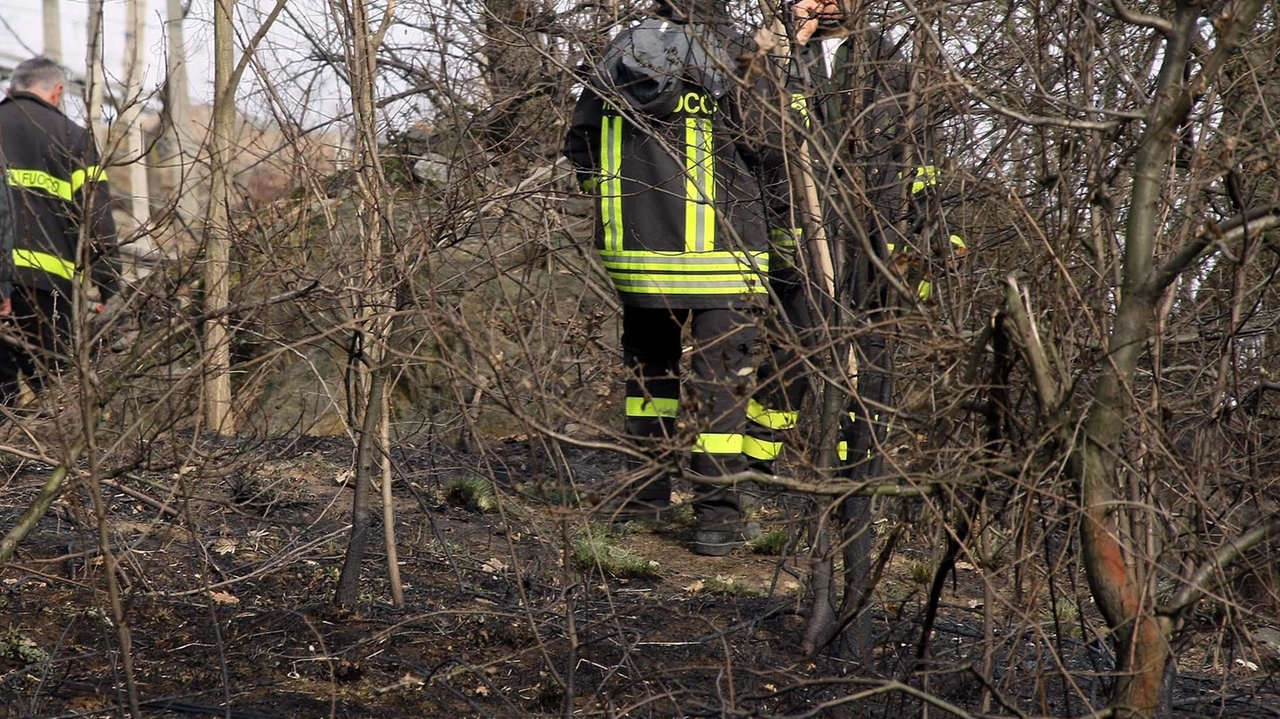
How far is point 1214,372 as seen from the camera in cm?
353

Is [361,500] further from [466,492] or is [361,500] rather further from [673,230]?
[673,230]

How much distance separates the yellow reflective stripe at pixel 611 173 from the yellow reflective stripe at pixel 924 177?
4.94 feet

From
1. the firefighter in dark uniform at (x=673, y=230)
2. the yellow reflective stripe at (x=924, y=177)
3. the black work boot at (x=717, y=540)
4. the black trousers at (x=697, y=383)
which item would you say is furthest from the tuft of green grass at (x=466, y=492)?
the yellow reflective stripe at (x=924, y=177)

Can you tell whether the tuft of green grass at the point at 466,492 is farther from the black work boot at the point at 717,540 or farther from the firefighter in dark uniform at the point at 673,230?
the black work boot at the point at 717,540

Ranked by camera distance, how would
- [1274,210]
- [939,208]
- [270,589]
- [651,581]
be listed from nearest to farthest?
1. [1274,210]
2. [939,208]
3. [270,589]
4. [651,581]

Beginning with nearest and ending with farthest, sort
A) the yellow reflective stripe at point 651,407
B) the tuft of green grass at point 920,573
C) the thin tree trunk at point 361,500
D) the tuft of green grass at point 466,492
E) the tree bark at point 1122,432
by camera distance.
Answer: the tree bark at point 1122,432
the thin tree trunk at point 361,500
the tuft of green grass at point 920,573
the yellow reflective stripe at point 651,407
the tuft of green grass at point 466,492

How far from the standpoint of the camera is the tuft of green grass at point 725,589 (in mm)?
5020

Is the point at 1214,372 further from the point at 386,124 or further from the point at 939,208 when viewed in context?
the point at 386,124

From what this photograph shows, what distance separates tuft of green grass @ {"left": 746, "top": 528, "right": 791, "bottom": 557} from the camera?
5617 mm

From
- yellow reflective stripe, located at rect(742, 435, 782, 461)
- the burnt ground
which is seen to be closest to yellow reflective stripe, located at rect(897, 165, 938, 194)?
the burnt ground

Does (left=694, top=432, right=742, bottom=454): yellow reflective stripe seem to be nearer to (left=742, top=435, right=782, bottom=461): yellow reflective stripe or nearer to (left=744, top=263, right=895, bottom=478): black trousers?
(left=744, top=263, right=895, bottom=478): black trousers

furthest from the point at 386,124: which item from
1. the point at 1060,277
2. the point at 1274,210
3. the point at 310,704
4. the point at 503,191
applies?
the point at 1274,210

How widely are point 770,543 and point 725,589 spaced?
65 cm

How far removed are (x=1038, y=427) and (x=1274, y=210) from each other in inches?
24.9
